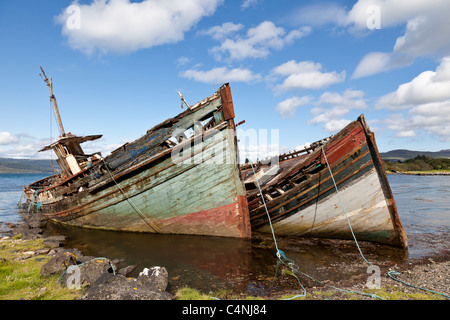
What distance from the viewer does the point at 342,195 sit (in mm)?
8484

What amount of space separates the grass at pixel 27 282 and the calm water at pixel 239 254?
194 centimetres

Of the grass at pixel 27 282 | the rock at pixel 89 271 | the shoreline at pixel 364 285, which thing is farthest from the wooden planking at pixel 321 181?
the grass at pixel 27 282

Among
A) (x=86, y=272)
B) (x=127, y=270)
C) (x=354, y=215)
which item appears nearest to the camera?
(x=86, y=272)

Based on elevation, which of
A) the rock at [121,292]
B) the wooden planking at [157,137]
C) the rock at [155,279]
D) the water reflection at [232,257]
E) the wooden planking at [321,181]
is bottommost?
the water reflection at [232,257]

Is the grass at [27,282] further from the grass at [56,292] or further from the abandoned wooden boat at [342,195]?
the abandoned wooden boat at [342,195]

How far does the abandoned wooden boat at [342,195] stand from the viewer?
320 inches

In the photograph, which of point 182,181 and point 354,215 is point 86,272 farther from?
point 354,215

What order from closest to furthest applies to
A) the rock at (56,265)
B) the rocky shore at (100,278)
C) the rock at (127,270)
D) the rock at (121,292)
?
the rock at (121,292) → the rocky shore at (100,278) → the rock at (56,265) → the rock at (127,270)

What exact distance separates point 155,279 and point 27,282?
2.83 meters

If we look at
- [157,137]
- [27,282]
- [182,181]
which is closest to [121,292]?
[27,282]
